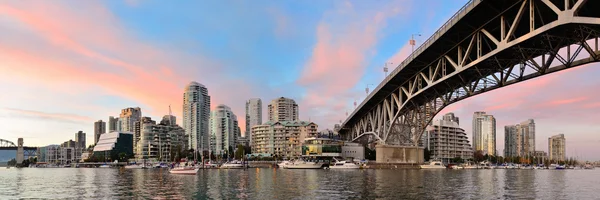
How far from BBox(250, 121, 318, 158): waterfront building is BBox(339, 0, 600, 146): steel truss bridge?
292 ft

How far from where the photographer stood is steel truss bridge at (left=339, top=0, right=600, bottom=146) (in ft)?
116

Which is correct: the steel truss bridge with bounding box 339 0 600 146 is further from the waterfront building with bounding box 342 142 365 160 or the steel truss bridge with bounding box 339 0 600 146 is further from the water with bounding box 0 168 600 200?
the waterfront building with bounding box 342 142 365 160

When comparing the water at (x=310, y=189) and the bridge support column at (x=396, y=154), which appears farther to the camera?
the bridge support column at (x=396, y=154)

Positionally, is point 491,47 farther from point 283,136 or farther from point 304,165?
point 283,136

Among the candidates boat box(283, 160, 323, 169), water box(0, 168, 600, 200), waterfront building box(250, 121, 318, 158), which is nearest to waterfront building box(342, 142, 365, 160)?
waterfront building box(250, 121, 318, 158)

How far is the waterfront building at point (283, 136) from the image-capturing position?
18300 cm

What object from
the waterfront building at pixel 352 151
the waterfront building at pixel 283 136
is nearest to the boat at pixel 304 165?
the waterfront building at pixel 352 151

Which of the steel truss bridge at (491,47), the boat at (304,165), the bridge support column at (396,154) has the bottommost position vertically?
the boat at (304,165)

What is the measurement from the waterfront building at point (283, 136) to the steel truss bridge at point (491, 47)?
89.0 m

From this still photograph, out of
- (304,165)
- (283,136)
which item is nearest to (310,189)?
(304,165)

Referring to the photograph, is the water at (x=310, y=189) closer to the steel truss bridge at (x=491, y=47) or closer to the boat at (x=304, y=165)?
the steel truss bridge at (x=491, y=47)

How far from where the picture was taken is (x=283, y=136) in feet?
612

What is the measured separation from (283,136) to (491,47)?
140 meters

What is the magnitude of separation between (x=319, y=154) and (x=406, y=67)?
275 ft
